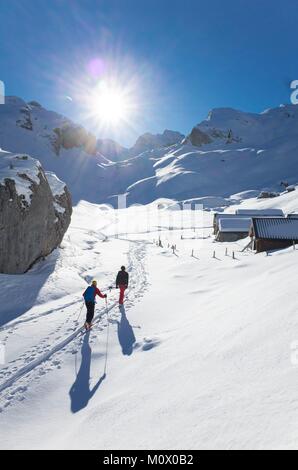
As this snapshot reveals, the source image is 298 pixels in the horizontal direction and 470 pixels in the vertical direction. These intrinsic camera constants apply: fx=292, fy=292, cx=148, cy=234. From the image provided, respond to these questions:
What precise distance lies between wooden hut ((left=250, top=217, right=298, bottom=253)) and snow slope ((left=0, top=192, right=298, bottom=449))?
57.4 ft

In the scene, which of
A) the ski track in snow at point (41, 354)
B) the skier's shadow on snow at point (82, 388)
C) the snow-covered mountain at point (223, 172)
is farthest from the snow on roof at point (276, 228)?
the snow-covered mountain at point (223, 172)

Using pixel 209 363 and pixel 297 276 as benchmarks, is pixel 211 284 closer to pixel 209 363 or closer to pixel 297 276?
pixel 297 276

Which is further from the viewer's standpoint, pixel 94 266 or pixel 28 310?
pixel 94 266

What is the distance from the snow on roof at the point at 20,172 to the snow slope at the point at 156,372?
7.85 metres

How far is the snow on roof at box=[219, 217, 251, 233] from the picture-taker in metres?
47.9

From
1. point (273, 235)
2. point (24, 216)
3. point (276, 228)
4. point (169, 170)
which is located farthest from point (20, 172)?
point (169, 170)

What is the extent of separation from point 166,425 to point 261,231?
3088 cm

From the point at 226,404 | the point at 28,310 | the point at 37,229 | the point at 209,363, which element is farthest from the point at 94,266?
the point at 226,404

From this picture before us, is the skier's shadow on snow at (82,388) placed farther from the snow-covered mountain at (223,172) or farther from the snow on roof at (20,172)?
the snow-covered mountain at (223,172)

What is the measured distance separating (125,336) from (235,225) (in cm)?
4145

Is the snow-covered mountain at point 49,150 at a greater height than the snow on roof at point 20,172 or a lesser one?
greater

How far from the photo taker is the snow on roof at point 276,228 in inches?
1283
